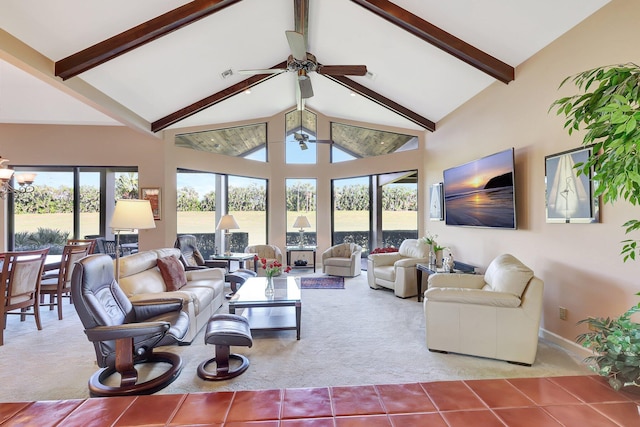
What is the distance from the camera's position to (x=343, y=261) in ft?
21.7

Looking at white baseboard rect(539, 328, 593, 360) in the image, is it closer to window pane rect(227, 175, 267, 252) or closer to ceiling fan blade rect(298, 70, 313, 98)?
ceiling fan blade rect(298, 70, 313, 98)

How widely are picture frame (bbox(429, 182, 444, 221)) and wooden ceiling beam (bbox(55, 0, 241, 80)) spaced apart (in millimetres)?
4436

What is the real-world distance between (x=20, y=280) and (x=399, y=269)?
16.4ft

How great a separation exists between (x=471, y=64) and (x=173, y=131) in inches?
215

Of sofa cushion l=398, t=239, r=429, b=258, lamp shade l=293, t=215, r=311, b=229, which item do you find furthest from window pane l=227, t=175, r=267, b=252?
sofa cushion l=398, t=239, r=429, b=258

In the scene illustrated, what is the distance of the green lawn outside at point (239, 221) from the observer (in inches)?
229

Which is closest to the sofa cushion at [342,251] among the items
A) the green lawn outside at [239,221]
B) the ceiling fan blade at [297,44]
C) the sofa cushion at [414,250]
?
the green lawn outside at [239,221]

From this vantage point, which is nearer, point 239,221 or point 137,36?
point 137,36

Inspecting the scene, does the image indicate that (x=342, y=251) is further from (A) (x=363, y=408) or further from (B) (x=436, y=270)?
(A) (x=363, y=408)

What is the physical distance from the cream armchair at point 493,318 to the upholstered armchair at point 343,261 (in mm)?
3608

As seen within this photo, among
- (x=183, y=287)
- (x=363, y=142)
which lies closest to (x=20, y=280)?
(x=183, y=287)

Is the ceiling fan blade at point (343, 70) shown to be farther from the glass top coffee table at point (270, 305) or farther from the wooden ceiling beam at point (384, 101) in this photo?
the glass top coffee table at point (270, 305)

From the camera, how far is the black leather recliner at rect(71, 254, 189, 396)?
7.16 feet

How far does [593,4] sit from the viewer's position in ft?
8.79
